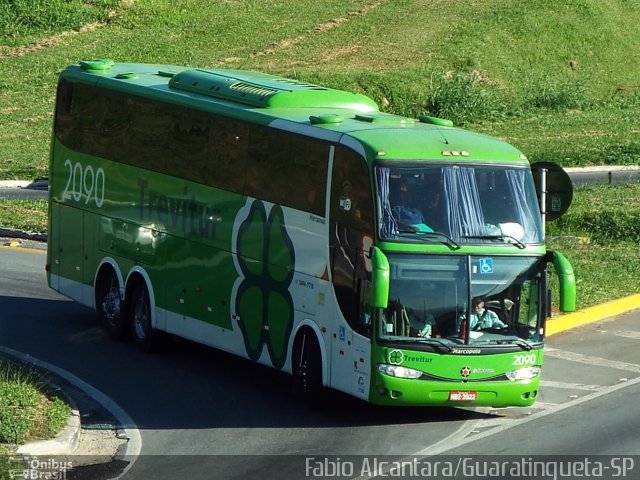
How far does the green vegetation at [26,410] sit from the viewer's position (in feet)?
41.7

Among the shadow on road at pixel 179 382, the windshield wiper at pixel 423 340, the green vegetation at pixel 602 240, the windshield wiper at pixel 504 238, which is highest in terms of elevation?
the windshield wiper at pixel 504 238

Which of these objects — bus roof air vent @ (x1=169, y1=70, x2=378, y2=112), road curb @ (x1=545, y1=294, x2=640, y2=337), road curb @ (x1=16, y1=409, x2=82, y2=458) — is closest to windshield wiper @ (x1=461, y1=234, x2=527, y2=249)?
bus roof air vent @ (x1=169, y1=70, x2=378, y2=112)

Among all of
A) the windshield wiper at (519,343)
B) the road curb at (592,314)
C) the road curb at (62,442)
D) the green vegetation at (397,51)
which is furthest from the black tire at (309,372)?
the green vegetation at (397,51)

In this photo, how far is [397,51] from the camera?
54.3 m

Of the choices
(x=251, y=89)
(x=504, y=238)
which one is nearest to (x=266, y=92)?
(x=251, y=89)

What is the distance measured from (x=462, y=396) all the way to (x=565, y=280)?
65.1 inches

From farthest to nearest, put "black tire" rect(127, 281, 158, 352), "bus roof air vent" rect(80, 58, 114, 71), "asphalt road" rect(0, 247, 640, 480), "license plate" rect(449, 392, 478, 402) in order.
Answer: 1. "bus roof air vent" rect(80, 58, 114, 71)
2. "black tire" rect(127, 281, 158, 352)
3. "license plate" rect(449, 392, 478, 402)
4. "asphalt road" rect(0, 247, 640, 480)

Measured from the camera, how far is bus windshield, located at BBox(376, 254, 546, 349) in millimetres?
13703

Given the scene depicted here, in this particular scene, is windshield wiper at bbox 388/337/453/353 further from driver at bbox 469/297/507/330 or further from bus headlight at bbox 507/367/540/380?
bus headlight at bbox 507/367/540/380

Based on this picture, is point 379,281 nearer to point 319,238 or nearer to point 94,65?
point 319,238

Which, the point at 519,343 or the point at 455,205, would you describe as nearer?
the point at 455,205

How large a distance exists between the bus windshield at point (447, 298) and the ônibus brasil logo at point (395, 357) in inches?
4.9

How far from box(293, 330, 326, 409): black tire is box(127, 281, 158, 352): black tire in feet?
12.0

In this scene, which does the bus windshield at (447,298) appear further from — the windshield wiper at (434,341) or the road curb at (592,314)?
the road curb at (592,314)
